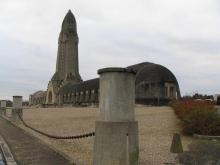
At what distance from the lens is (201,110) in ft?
63.0

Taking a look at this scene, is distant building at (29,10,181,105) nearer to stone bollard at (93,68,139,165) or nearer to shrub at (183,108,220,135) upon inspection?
shrub at (183,108,220,135)

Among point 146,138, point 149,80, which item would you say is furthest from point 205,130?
point 149,80

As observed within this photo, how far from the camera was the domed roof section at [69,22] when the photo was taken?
129m

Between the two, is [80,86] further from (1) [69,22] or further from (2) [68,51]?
(1) [69,22]

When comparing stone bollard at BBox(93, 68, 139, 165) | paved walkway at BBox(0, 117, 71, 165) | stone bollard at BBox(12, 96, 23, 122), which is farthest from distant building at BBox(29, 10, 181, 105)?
stone bollard at BBox(93, 68, 139, 165)

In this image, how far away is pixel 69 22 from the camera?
130 m

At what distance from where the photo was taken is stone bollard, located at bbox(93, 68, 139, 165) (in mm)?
6867

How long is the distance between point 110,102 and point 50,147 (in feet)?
23.4

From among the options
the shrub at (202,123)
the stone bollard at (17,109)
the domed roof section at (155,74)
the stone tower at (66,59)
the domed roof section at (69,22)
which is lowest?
the shrub at (202,123)

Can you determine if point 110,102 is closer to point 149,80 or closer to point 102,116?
point 102,116

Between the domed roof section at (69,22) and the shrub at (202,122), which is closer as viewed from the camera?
the shrub at (202,122)

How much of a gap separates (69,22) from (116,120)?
126 meters

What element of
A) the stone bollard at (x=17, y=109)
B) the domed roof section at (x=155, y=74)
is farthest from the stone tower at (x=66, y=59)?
the stone bollard at (x=17, y=109)

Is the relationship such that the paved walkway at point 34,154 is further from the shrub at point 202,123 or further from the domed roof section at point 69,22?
the domed roof section at point 69,22
